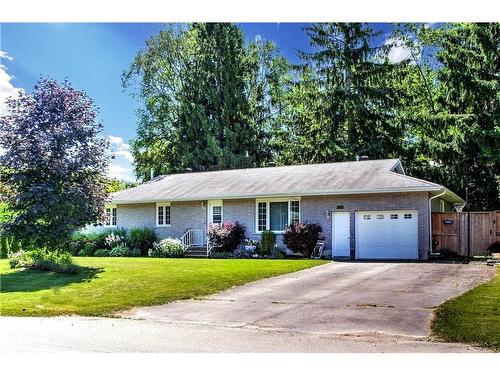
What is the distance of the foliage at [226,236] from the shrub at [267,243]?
84 centimetres

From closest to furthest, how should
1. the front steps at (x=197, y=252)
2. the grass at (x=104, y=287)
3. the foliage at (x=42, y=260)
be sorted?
the grass at (x=104, y=287)
the foliage at (x=42, y=260)
the front steps at (x=197, y=252)

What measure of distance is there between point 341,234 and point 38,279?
27.5ft

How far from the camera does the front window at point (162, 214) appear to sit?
18.1 meters

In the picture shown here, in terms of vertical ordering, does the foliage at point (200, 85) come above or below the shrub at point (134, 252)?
above

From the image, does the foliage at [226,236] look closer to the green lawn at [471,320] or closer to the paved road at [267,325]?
the paved road at [267,325]

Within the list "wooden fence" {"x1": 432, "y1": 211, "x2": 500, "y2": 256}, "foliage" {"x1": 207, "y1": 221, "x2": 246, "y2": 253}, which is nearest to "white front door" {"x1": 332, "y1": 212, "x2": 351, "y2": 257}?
"wooden fence" {"x1": 432, "y1": 211, "x2": 500, "y2": 256}

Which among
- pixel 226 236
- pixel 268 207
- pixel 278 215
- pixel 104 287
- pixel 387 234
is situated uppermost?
pixel 268 207

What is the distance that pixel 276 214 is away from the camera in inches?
643

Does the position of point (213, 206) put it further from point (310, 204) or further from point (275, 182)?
point (310, 204)

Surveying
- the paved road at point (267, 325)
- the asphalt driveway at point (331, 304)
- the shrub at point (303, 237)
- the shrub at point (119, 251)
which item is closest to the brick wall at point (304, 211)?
the shrub at point (303, 237)

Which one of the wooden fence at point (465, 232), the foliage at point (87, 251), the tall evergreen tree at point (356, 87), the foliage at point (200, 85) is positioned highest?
the tall evergreen tree at point (356, 87)

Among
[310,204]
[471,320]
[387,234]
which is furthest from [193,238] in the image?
[471,320]

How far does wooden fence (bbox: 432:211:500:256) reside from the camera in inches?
530

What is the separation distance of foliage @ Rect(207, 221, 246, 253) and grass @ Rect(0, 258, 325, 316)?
5.72 metres
